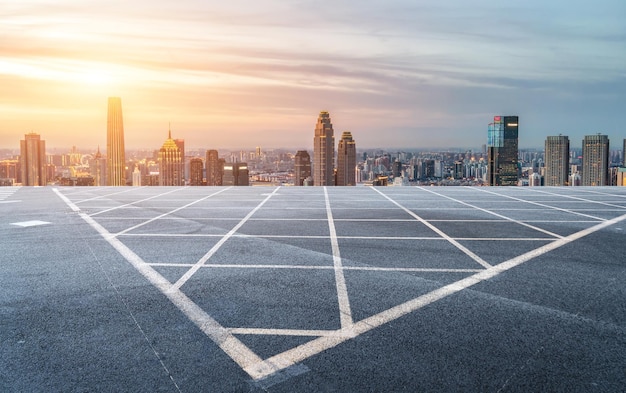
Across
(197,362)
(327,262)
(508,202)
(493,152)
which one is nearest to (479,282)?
(327,262)

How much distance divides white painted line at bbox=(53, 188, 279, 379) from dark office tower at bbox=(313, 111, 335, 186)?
115302 mm

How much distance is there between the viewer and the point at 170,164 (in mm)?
183250

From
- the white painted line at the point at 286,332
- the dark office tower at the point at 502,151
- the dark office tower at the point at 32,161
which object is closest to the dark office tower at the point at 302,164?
the dark office tower at the point at 502,151

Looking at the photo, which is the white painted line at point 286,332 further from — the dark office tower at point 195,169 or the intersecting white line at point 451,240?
the dark office tower at point 195,169

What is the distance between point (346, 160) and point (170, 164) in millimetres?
82250

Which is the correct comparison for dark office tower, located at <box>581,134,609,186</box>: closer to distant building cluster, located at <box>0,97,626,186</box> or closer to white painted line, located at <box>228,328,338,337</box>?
distant building cluster, located at <box>0,97,626,186</box>

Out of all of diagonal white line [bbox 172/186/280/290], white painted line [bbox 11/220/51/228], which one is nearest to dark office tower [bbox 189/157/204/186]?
white painted line [bbox 11/220/51/228]

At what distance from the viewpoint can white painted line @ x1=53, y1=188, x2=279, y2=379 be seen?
3652mm

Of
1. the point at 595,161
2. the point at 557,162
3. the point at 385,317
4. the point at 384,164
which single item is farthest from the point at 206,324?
the point at 557,162

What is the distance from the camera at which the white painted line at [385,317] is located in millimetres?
3705

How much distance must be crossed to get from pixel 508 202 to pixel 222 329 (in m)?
12.2

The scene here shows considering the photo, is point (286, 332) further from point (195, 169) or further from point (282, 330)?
point (195, 169)

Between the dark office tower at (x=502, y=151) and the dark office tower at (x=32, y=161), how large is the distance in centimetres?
8172

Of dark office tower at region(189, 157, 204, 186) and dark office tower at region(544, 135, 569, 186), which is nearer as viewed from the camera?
dark office tower at region(544, 135, 569, 186)
